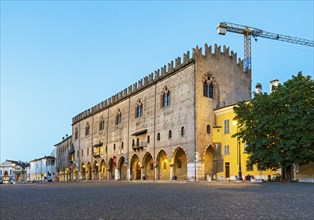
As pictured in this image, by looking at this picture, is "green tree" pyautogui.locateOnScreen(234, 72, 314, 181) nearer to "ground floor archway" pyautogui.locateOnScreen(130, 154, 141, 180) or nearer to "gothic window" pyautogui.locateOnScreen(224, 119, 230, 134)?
"gothic window" pyautogui.locateOnScreen(224, 119, 230, 134)

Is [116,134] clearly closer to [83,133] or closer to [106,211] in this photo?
[83,133]

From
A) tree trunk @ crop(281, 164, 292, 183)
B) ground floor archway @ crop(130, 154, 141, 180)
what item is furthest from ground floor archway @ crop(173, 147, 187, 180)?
tree trunk @ crop(281, 164, 292, 183)

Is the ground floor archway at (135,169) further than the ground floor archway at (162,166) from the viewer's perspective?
Yes

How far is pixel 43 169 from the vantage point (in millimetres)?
107312

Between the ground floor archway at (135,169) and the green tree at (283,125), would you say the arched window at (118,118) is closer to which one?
the ground floor archway at (135,169)

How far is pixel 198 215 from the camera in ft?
23.1

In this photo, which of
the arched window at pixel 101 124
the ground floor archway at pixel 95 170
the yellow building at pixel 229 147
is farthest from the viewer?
the ground floor archway at pixel 95 170

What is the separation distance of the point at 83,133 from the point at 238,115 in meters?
45.4

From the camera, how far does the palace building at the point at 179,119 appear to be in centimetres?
3722

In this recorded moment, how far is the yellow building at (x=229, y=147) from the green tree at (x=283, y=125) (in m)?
5.42

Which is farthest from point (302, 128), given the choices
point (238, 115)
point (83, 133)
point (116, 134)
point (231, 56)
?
point (83, 133)

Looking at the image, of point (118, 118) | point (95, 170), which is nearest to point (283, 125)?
point (118, 118)

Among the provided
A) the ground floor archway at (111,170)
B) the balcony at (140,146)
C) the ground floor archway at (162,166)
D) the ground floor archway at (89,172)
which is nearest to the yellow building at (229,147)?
the ground floor archway at (162,166)

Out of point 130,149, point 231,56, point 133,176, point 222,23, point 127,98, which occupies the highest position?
point 222,23
